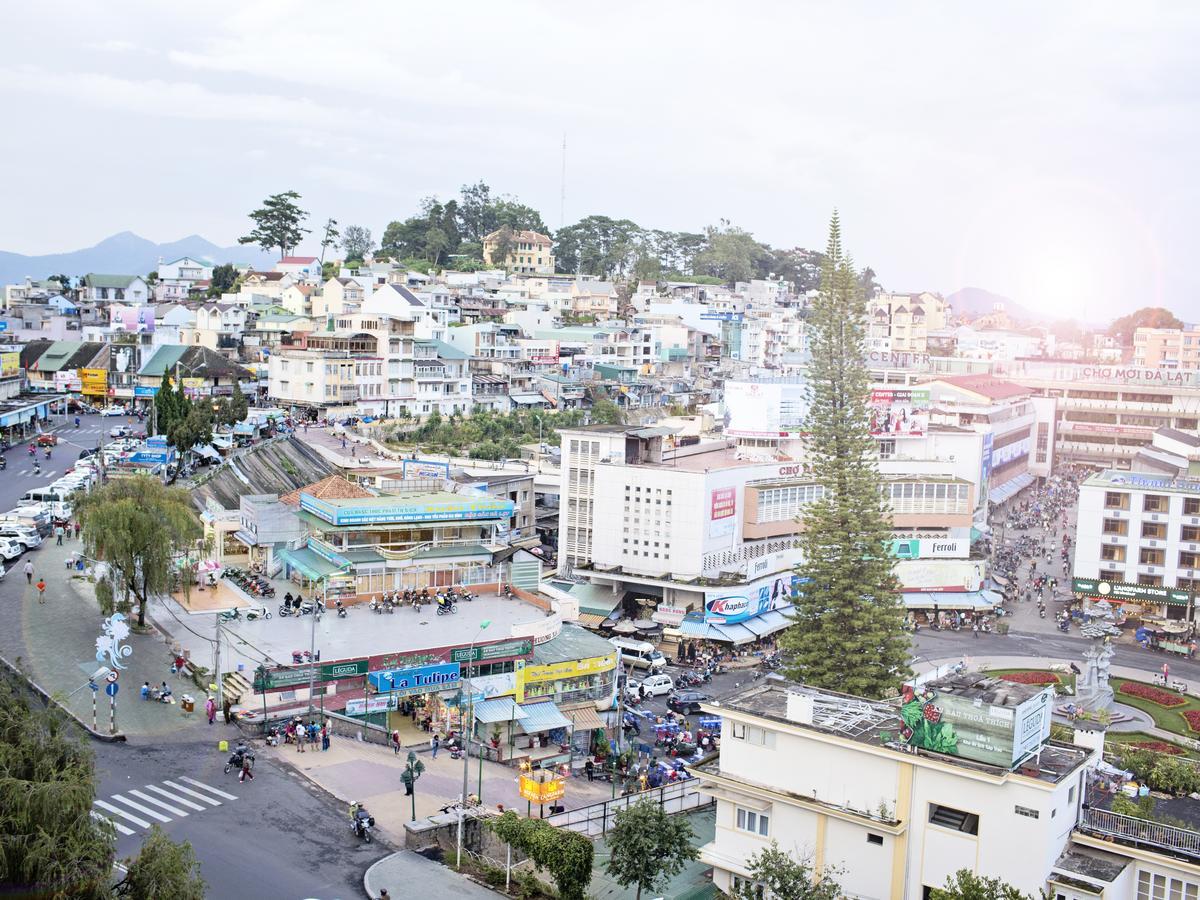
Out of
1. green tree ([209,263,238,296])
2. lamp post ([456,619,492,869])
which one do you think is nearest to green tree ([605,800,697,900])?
lamp post ([456,619,492,869])

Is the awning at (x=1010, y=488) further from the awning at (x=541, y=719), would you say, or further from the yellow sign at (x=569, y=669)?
the awning at (x=541, y=719)

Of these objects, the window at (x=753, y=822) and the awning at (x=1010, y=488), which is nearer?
the window at (x=753, y=822)

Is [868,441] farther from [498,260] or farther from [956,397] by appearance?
[498,260]

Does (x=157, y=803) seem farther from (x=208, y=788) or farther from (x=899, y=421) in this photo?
(x=899, y=421)

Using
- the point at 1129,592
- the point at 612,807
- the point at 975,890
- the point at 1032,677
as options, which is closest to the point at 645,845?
the point at 612,807

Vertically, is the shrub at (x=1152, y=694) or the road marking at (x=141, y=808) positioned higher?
the road marking at (x=141, y=808)

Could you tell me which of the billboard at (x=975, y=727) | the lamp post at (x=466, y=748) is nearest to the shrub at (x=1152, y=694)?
the billboard at (x=975, y=727)

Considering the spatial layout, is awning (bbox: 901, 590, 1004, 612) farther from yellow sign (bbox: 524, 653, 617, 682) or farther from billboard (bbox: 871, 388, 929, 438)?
yellow sign (bbox: 524, 653, 617, 682)
